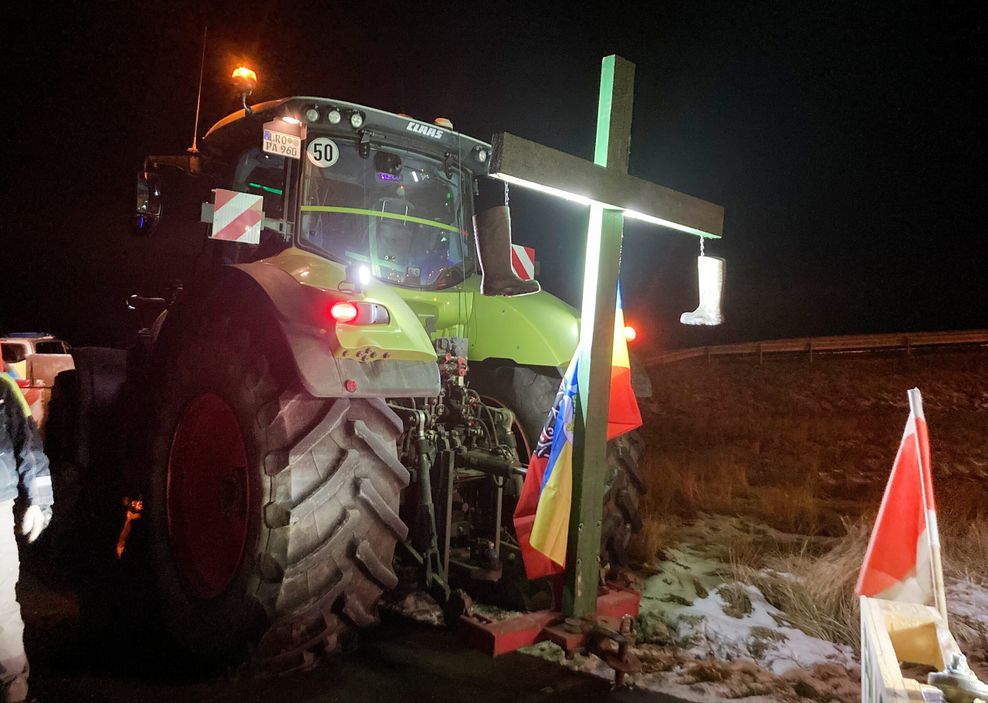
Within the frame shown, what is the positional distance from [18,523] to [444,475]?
3.30m

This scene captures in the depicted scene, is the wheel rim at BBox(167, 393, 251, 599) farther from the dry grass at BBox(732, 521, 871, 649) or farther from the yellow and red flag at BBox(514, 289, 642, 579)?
the dry grass at BBox(732, 521, 871, 649)

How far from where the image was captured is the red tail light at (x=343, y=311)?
2.78m

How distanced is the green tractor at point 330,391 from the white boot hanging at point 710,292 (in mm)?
837

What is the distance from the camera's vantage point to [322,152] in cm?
363

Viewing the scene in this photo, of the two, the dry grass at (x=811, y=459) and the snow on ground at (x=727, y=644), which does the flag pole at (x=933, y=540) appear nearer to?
the snow on ground at (x=727, y=644)

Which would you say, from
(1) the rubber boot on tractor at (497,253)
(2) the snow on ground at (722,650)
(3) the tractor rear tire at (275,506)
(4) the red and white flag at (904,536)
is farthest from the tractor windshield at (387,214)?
(4) the red and white flag at (904,536)

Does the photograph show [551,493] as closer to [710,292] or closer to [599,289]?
[599,289]

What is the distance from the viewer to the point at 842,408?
1177 cm

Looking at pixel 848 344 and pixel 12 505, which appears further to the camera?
pixel 848 344

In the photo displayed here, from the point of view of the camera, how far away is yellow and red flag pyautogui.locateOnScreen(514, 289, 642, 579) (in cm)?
302

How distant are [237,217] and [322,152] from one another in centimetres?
64

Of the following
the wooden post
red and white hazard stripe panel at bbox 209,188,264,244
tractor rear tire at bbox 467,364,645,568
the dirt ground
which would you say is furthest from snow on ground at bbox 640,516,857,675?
red and white hazard stripe panel at bbox 209,188,264,244

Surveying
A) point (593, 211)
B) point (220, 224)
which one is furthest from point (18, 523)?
point (593, 211)

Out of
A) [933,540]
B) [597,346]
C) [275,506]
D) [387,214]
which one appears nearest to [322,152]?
[387,214]
